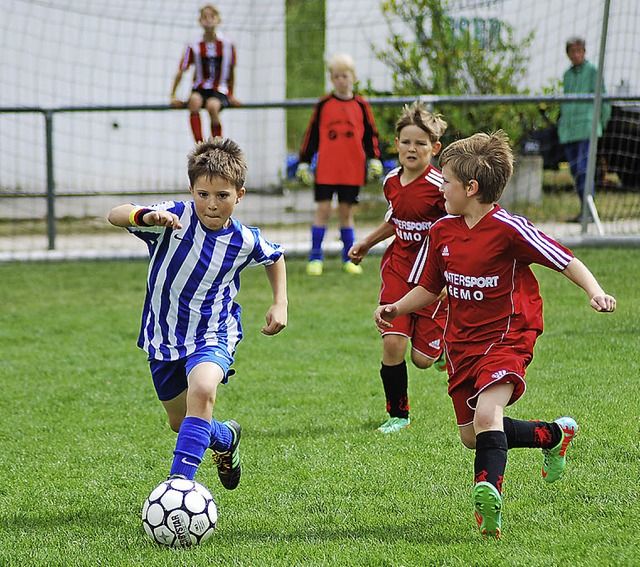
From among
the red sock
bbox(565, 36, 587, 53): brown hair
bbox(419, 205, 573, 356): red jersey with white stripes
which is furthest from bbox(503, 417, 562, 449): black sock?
bbox(565, 36, 587, 53): brown hair

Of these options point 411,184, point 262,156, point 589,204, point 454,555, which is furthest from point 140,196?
point 454,555

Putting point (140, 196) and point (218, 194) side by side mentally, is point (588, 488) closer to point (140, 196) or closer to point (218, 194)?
point (218, 194)

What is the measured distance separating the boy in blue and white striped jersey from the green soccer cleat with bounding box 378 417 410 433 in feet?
3.32

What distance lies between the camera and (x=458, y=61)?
445 inches

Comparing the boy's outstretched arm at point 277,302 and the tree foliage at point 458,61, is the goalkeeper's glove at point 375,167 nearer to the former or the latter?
the tree foliage at point 458,61

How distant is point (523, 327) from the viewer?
11.5ft

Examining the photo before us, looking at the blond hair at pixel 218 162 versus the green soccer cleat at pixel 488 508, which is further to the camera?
the blond hair at pixel 218 162

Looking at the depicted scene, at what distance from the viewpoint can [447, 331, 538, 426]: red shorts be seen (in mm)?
3406

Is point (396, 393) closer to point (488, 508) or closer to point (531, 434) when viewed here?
point (531, 434)

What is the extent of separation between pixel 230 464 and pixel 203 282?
73 cm

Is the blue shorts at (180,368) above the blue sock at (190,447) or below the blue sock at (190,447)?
above

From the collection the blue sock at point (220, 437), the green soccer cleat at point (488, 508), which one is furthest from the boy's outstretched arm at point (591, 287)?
the blue sock at point (220, 437)

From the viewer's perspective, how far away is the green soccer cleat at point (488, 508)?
3.14 m

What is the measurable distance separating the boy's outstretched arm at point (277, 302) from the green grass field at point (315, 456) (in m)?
0.67
